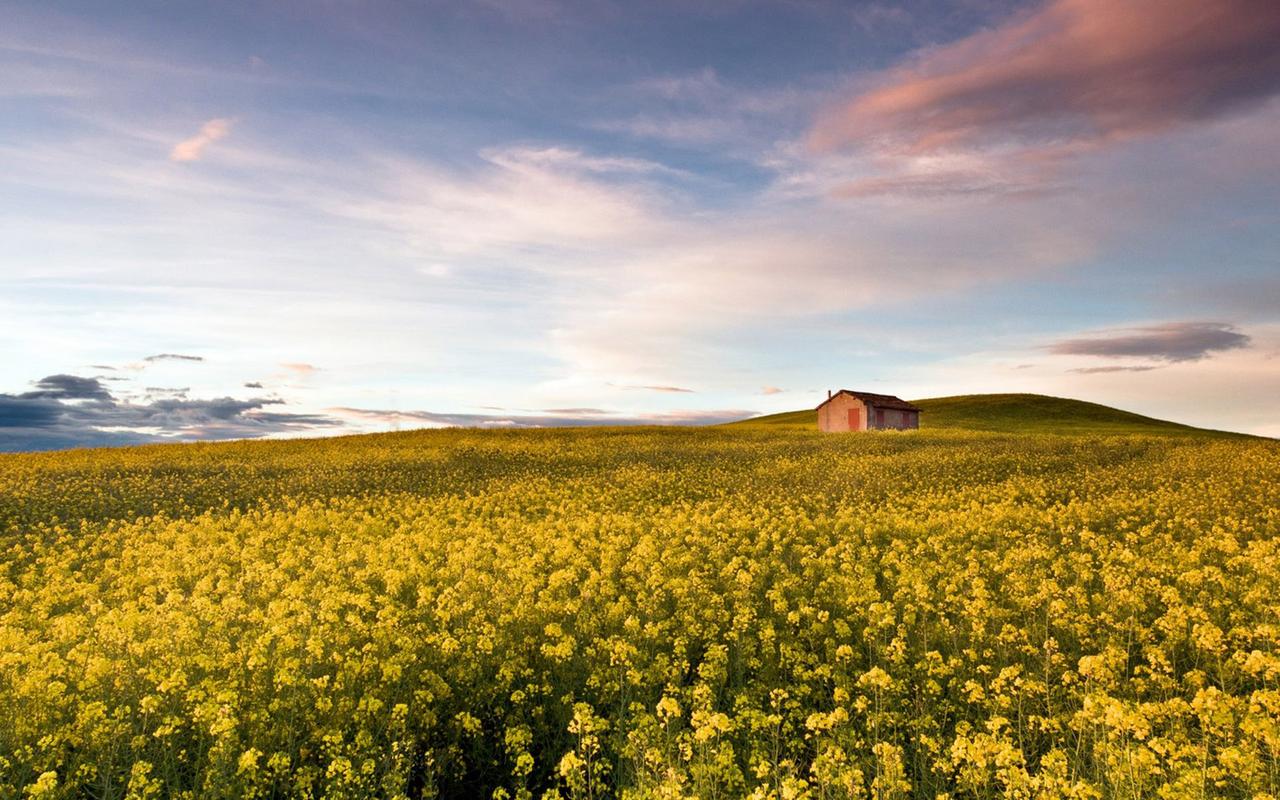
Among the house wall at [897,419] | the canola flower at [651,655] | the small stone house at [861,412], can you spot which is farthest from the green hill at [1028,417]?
the canola flower at [651,655]

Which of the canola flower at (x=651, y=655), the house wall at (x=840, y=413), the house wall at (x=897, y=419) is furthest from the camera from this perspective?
the house wall at (x=897, y=419)

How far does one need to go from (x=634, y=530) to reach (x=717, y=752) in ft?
35.7

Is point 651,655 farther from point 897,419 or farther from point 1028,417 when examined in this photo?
point 1028,417

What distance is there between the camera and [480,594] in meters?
11.9

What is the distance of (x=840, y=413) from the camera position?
7375cm

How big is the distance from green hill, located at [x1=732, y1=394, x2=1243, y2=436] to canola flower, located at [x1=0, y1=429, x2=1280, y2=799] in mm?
67003

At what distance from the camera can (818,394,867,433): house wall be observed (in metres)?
70.9

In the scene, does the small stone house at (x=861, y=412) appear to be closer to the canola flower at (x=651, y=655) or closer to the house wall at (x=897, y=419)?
the house wall at (x=897, y=419)

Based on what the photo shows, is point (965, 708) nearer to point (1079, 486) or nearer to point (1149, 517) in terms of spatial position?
point (1149, 517)

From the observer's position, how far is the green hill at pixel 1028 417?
84875 millimetres

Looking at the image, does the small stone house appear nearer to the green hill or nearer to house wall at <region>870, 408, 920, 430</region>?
house wall at <region>870, 408, 920, 430</region>

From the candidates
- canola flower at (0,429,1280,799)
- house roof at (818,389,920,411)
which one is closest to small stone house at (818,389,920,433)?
house roof at (818,389,920,411)

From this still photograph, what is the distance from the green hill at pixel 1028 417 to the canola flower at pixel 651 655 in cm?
6700

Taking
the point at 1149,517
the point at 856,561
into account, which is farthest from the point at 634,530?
the point at 1149,517
